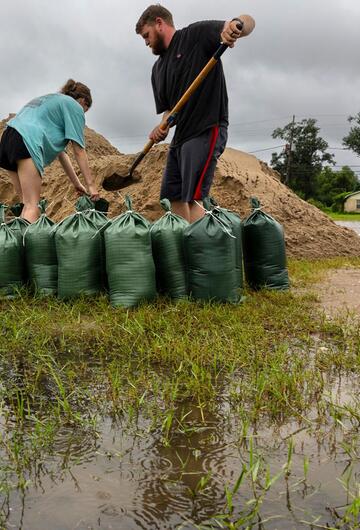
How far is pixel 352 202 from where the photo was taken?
61906mm

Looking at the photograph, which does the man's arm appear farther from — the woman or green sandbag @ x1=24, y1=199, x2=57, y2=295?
green sandbag @ x1=24, y1=199, x2=57, y2=295

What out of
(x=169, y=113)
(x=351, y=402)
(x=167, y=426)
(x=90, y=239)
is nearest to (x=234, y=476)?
(x=167, y=426)

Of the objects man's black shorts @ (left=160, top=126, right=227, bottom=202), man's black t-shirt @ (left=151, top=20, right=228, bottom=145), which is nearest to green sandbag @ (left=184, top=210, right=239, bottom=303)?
man's black shorts @ (left=160, top=126, right=227, bottom=202)

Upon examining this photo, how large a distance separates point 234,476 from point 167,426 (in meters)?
0.35

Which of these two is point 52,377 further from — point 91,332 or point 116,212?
point 116,212

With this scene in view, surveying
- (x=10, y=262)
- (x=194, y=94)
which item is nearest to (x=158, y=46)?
(x=194, y=94)

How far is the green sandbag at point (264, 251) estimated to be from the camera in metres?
4.65

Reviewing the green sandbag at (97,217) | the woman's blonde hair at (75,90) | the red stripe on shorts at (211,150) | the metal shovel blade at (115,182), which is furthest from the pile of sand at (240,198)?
the green sandbag at (97,217)

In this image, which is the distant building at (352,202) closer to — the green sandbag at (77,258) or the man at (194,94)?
the man at (194,94)

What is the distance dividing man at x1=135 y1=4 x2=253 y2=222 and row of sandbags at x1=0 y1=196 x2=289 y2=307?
0.42 metres

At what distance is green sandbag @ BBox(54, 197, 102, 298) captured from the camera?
4.16 metres

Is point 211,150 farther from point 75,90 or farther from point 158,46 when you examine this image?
point 75,90

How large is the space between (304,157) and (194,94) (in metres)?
59.6

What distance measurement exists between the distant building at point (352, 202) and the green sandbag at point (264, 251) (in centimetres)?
5717
